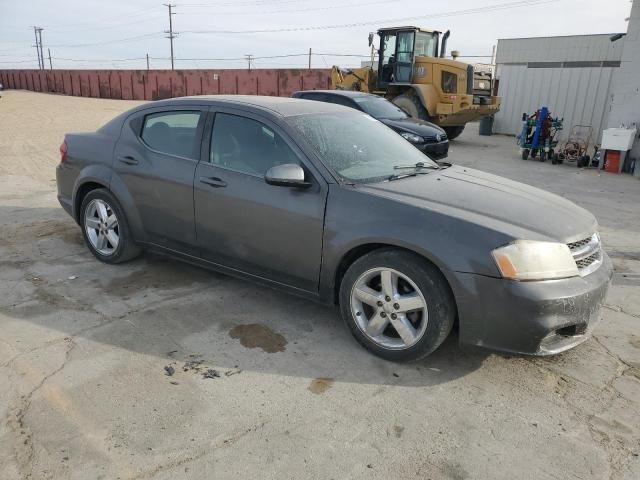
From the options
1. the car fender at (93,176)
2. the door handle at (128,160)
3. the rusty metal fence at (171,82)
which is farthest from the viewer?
the rusty metal fence at (171,82)

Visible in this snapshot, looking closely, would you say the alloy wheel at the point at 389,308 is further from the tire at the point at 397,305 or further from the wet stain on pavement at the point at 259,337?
the wet stain on pavement at the point at 259,337

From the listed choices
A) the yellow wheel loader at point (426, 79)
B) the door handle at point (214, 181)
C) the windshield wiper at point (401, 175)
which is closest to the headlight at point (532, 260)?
the windshield wiper at point (401, 175)

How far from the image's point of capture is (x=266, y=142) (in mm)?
3781

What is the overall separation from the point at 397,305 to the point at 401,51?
45.1 ft

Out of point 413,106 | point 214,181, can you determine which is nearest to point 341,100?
point 413,106

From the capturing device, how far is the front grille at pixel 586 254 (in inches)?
123

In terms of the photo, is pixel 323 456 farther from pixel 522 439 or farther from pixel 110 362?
pixel 110 362

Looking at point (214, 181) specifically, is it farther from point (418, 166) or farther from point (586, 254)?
point (586, 254)

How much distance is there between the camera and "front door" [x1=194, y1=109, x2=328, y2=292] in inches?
137

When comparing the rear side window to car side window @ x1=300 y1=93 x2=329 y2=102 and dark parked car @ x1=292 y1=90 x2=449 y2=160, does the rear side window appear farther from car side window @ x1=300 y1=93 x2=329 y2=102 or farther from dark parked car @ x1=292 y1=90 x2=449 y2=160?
car side window @ x1=300 y1=93 x2=329 y2=102

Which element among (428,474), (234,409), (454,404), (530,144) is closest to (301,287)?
(234,409)

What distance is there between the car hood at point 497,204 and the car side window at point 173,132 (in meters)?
1.59

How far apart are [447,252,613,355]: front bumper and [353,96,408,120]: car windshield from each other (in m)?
8.28

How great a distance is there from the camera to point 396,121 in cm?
1112
